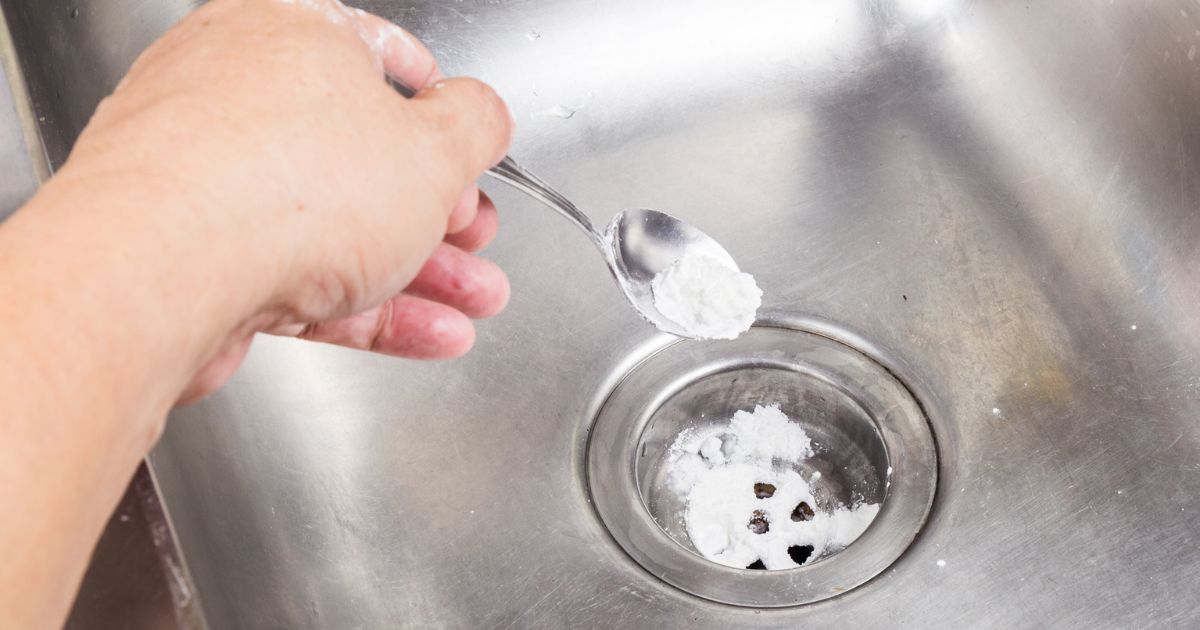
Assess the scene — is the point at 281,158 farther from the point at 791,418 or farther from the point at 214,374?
the point at 791,418

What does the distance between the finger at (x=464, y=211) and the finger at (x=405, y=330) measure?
0.16ft

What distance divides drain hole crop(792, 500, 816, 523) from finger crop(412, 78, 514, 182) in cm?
38

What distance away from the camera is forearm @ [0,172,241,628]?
0.95 ft

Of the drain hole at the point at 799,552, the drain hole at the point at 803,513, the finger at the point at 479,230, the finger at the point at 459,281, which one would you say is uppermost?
the finger at the point at 479,230

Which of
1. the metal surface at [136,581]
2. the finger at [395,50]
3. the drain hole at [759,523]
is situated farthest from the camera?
the drain hole at [759,523]

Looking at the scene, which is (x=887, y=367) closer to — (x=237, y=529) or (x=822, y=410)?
(x=822, y=410)

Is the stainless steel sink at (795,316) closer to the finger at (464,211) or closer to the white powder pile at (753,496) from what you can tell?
the white powder pile at (753,496)

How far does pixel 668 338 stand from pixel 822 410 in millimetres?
122

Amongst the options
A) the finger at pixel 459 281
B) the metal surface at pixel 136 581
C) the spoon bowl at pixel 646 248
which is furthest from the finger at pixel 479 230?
the metal surface at pixel 136 581

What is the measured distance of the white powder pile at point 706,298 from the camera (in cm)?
69

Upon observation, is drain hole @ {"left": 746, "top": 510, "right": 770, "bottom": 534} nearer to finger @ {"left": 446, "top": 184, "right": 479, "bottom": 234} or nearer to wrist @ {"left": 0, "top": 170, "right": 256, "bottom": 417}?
finger @ {"left": 446, "top": 184, "right": 479, "bottom": 234}

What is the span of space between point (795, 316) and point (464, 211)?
1.00 feet

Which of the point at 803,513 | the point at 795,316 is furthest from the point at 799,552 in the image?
the point at 795,316

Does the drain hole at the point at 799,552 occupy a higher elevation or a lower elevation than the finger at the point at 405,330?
lower
